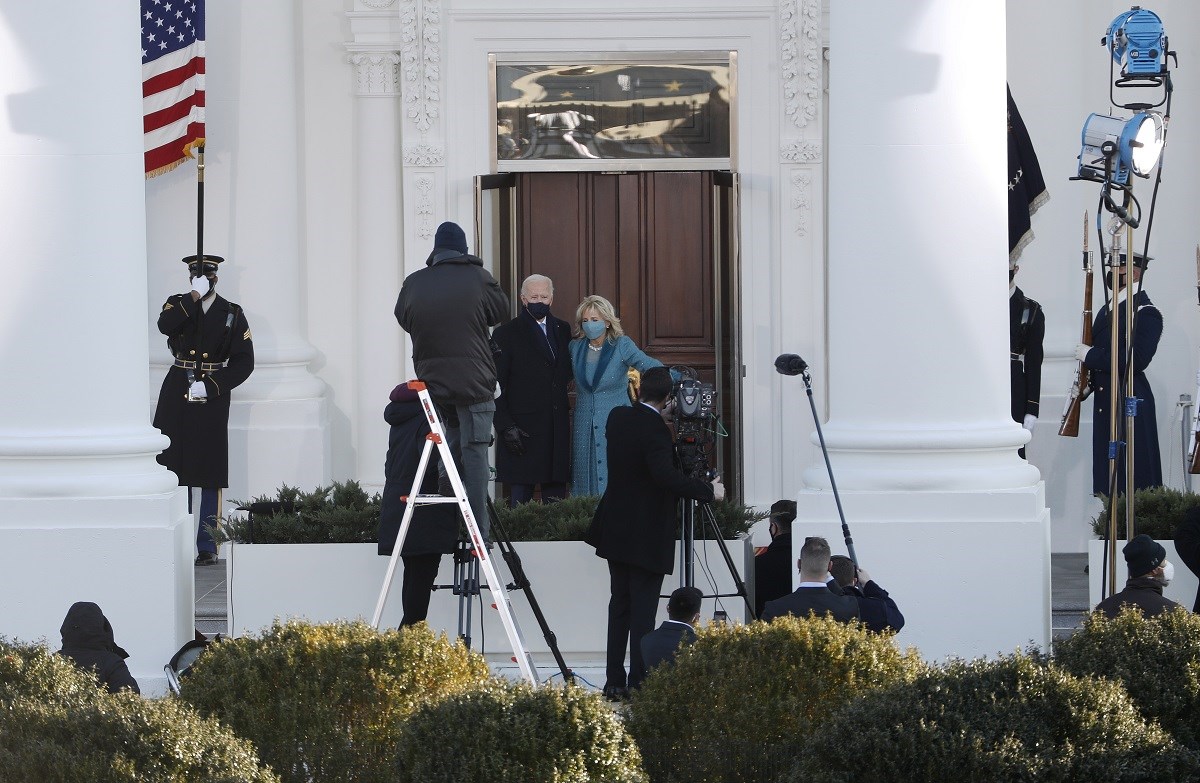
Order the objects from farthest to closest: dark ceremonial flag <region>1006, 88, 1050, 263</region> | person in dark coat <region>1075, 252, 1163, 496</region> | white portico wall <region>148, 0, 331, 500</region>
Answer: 1. white portico wall <region>148, 0, 331, 500</region>
2. dark ceremonial flag <region>1006, 88, 1050, 263</region>
3. person in dark coat <region>1075, 252, 1163, 496</region>

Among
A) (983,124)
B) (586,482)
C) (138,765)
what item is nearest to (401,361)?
(586,482)

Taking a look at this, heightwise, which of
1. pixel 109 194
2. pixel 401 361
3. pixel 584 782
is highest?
pixel 109 194

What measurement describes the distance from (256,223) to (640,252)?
110 inches

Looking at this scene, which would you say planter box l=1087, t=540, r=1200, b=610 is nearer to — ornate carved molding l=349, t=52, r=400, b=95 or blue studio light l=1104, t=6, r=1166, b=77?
blue studio light l=1104, t=6, r=1166, b=77

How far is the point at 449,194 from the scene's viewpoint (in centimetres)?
1218

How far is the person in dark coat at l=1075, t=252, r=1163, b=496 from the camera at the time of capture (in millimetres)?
10641

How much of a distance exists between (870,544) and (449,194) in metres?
5.31

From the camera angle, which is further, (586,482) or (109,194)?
(586,482)

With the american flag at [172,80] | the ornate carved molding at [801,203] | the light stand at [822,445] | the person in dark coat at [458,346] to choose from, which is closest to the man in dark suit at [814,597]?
the light stand at [822,445]

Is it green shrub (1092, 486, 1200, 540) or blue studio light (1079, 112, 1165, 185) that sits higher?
blue studio light (1079, 112, 1165, 185)

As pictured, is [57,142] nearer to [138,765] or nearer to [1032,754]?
[138,765]

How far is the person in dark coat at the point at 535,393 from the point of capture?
431 inches

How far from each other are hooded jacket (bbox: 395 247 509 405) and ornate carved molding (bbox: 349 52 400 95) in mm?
4492

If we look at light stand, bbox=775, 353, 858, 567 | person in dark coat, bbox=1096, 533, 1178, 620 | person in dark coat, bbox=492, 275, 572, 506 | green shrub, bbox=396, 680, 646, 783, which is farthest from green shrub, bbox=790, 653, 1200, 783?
person in dark coat, bbox=492, 275, 572, 506
